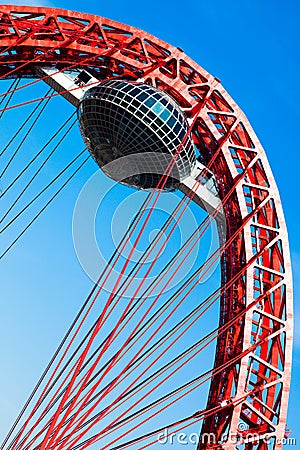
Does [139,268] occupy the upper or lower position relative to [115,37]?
lower

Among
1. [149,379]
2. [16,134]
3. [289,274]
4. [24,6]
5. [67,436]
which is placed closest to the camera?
[67,436]

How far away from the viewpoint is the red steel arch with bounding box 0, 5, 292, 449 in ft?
110

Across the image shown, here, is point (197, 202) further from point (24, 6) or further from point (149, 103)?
point (24, 6)

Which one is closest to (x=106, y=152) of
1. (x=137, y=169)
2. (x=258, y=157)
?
(x=137, y=169)

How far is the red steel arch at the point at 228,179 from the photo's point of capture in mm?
33406

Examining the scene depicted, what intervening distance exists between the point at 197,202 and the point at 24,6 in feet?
40.5

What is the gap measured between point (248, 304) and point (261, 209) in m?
4.76

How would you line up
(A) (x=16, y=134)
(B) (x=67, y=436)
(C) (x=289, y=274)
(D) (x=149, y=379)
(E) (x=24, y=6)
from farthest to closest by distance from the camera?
1. (A) (x=16, y=134)
2. (C) (x=289, y=274)
3. (E) (x=24, y=6)
4. (D) (x=149, y=379)
5. (B) (x=67, y=436)

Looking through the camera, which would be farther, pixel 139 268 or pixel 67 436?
pixel 139 268

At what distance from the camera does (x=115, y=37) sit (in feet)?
117

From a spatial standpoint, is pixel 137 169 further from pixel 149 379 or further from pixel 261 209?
pixel 149 379

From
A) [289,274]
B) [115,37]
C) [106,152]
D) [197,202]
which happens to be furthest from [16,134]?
[289,274]

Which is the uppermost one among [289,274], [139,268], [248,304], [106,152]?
[106,152]

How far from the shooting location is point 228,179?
119 feet
